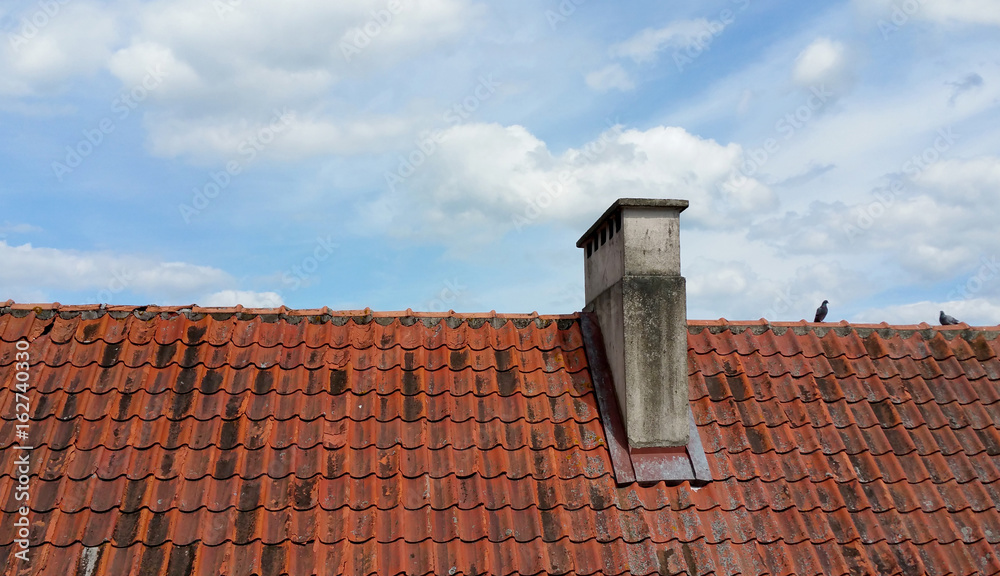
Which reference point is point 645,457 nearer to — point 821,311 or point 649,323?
point 649,323

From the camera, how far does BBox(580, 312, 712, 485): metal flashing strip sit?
6.18m

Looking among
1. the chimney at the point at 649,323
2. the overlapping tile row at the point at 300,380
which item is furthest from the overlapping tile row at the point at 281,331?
the chimney at the point at 649,323

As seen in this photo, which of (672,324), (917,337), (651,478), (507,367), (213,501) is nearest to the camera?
(213,501)

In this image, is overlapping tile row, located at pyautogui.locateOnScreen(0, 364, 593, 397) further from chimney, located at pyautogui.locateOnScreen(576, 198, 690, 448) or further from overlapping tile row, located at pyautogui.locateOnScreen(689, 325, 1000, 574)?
overlapping tile row, located at pyautogui.locateOnScreen(689, 325, 1000, 574)

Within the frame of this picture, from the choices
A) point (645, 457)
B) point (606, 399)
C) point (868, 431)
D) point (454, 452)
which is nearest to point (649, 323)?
point (606, 399)

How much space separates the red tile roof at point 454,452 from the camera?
5.43m

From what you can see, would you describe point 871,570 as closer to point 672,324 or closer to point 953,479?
point 953,479

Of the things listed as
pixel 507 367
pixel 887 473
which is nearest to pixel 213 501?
pixel 507 367

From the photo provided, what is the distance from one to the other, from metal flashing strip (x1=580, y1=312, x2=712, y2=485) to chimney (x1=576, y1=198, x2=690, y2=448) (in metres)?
0.08

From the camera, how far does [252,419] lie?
6.22 metres

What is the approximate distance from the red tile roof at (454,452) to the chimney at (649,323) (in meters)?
0.39

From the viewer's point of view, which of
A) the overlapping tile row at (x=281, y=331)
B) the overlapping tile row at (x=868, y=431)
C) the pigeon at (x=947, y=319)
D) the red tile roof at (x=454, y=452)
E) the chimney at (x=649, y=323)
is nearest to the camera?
the red tile roof at (x=454, y=452)

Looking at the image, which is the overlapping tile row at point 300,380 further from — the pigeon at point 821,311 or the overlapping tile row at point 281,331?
the pigeon at point 821,311

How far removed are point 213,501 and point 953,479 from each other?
18.9ft
